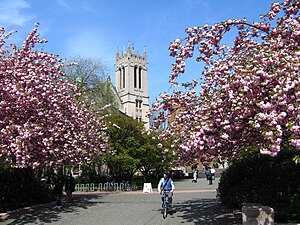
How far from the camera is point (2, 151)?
12.8 m

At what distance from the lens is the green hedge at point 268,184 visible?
12.1m

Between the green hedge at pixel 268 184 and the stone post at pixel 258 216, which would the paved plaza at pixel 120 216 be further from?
the stone post at pixel 258 216

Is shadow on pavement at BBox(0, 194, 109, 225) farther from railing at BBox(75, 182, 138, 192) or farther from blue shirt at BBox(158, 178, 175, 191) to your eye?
railing at BBox(75, 182, 138, 192)

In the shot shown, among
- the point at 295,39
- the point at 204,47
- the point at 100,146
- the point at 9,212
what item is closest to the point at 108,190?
the point at 100,146

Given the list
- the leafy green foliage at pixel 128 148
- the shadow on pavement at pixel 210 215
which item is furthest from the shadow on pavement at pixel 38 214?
the leafy green foliage at pixel 128 148

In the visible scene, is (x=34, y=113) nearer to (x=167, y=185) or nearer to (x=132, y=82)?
(x=167, y=185)

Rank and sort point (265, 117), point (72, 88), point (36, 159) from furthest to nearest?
1. point (72, 88)
2. point (36, 159)
3. point (265, 117)

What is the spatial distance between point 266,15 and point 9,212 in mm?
12160

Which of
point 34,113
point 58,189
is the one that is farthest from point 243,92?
point 58,189

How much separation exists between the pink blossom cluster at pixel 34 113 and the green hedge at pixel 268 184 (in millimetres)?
7245

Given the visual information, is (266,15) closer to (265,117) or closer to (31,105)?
(265,117)

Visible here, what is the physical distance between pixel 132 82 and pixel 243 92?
3579 inches

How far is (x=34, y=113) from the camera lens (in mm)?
14109

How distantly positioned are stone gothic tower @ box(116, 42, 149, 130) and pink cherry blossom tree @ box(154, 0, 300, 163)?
84.3m
